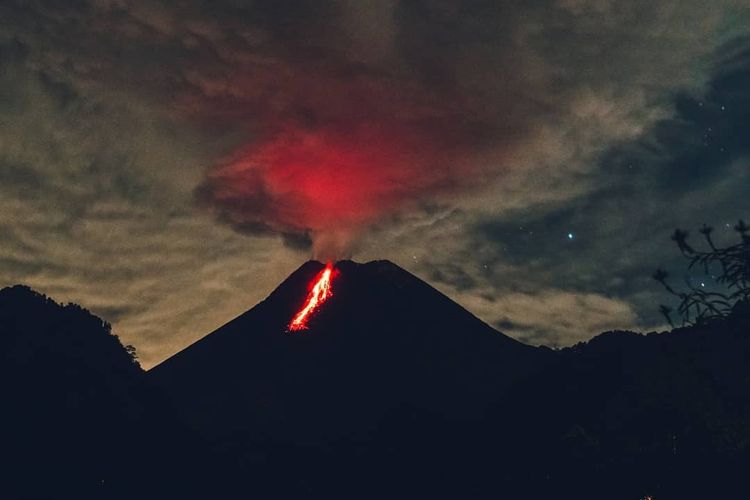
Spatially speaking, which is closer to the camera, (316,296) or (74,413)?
(74,413)

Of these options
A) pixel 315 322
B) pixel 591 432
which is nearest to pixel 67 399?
pixel 591 432

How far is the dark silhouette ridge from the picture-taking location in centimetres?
2994

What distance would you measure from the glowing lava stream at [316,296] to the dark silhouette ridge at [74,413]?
129809mm

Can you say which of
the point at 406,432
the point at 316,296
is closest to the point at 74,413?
the point at 406,432

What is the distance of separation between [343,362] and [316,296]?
32461 mm

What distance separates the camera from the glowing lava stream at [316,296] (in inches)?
6713

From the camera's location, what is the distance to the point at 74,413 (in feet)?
107

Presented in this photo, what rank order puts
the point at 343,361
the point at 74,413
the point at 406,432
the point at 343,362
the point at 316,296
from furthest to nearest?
1. the point at 316,296
2. the point at 343,361
3. the point at 343,362
4. the point at 406,432
5. the point at 74,413

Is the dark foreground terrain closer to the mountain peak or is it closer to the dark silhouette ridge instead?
the dark silhouette ridge

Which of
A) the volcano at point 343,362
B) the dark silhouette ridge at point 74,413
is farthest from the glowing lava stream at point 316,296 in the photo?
the dark silhouette ridge at point 74,413

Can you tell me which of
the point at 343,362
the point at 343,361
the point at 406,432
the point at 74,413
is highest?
the point at 343,361

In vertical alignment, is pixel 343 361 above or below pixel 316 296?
below

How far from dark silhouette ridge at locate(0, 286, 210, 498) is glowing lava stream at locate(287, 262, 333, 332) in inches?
5111

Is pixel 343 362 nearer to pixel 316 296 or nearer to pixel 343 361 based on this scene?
pixel 343 361
